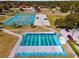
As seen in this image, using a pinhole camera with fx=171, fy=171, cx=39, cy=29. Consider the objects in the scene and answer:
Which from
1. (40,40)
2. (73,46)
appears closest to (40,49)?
(40,40)

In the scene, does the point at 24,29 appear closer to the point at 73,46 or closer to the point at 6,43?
the point at 6,43

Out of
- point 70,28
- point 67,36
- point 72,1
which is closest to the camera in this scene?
point 67,36

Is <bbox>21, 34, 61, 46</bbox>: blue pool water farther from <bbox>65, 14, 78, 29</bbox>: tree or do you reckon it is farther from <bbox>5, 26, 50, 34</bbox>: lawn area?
<bbox>65, 14, 78, 29</bbox>: tree

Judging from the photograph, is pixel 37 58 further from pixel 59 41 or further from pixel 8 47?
pixel 59 41

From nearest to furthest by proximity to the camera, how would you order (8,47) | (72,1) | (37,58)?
(37,58)
(8,47)
(72,1)

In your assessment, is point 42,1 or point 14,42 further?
point 42,1

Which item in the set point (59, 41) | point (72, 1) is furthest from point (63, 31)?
point (72, 1)

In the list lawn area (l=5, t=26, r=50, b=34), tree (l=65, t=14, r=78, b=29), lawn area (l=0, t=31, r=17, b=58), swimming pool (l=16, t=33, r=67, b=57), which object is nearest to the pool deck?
swimming pool (l=16, t=33, r=67, b=57)
